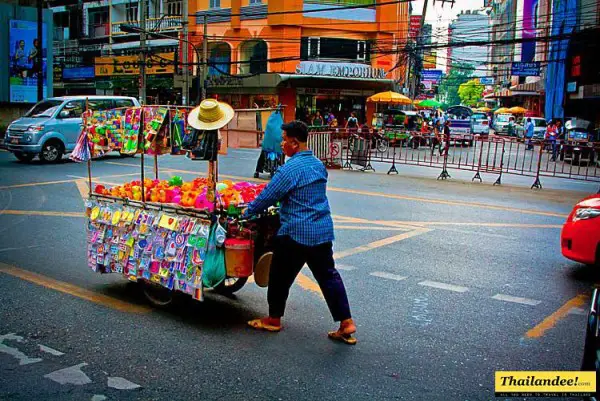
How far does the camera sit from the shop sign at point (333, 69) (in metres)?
36.0

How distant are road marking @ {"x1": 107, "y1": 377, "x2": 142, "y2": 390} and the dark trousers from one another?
4.74 ft

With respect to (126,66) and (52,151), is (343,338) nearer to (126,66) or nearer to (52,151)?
(52,151)

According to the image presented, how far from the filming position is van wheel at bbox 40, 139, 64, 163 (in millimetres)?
18547

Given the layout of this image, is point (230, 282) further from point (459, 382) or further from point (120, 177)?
point (120, 177)

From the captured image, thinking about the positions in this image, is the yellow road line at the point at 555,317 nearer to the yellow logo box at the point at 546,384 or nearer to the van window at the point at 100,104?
the yellow logo box at the point at 546,384

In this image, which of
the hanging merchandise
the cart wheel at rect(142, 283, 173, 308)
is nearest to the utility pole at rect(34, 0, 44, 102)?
the hanging merchandise

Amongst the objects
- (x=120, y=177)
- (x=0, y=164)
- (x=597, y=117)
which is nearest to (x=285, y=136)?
(x=120, y=177)

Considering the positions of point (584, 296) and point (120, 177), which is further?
point (120, 177)

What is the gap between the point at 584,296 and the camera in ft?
22.4

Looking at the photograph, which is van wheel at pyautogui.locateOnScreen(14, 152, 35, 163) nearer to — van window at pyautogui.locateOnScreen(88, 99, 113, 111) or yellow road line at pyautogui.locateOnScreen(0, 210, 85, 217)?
van window at pyautogui.locateOnScreen(88, 99, 113, 111)

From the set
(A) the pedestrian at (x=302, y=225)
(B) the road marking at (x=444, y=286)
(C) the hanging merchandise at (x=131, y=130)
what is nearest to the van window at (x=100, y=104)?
(C) the hanging merchandise at (x=131, y=130)

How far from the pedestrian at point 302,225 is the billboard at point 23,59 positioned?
2703 cm

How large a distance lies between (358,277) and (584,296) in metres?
2.44

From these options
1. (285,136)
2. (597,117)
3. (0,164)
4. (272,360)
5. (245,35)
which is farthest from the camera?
(245,35)
